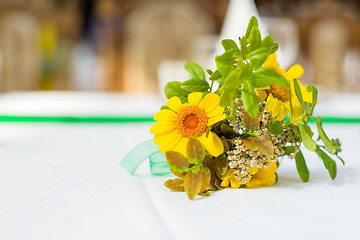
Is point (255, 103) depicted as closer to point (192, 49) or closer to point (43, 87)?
point (192, 49)

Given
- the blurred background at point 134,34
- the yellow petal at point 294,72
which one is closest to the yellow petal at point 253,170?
the yellow petal at point 294,72

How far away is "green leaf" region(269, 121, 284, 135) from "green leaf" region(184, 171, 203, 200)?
0.08m

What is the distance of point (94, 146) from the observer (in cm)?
71

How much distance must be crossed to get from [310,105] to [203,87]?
0.10 meters

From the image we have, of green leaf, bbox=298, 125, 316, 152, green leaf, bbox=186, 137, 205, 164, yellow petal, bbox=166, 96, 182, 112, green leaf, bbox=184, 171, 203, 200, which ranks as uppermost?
yellow petal, bbox=166, 96, 182, 112

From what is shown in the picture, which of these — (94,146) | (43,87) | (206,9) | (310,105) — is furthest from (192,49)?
(310,105)

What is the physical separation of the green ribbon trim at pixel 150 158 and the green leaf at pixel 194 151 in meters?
0.09

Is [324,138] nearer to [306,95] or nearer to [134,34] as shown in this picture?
[306,95]

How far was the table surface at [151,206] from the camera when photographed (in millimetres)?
265

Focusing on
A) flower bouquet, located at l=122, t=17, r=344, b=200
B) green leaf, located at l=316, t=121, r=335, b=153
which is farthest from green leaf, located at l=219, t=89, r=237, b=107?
green leaf, located at l=316, t=121, r=335, b=153

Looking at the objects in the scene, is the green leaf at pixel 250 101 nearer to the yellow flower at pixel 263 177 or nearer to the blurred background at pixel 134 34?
the yellow flower at pixel 263 177

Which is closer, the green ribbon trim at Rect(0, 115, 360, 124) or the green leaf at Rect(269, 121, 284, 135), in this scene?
the green leaf at Rect(269, 121, 284, 135)

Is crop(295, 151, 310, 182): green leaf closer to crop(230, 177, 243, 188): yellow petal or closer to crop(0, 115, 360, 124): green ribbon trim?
crop(230, 177, 243, 188): yellow petal

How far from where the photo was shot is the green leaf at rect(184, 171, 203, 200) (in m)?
0.33
